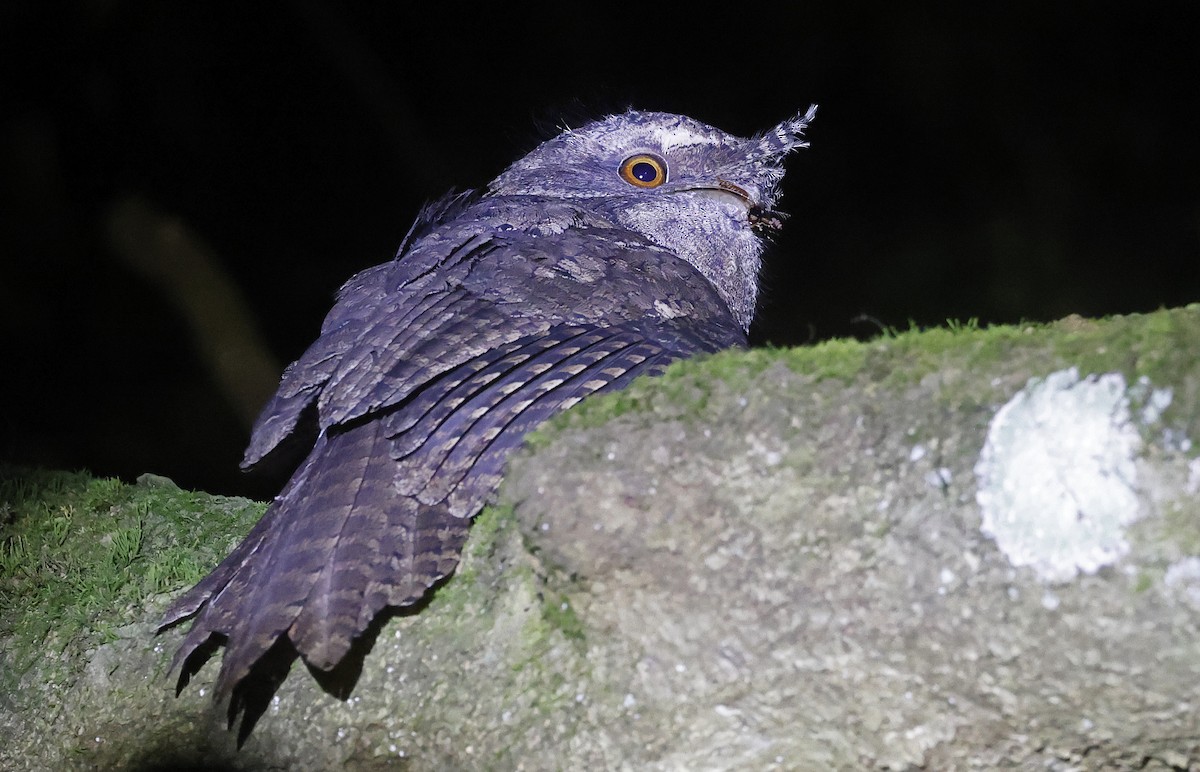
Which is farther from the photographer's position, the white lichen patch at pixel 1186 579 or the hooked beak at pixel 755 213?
the hooked beak at pixel 755 213

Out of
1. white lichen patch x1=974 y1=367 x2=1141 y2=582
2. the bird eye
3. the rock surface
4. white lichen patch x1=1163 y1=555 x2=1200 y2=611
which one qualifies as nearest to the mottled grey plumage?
the rock surface

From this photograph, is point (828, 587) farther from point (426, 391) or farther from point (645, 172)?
point (645, 172)

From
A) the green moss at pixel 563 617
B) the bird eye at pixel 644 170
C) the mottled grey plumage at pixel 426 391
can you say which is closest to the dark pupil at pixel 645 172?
the bird eye at pixel 644 170

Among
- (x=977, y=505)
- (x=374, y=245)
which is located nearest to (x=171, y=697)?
(x=977, y=505)

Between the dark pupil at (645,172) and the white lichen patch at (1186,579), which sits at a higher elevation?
the dark pupil at (645,172)

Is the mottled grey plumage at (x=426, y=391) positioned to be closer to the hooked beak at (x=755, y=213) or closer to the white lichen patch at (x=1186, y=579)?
the hooked beak at (x=755, y=213)

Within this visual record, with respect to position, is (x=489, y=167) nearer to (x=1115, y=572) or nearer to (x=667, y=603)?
(x=667, y=603)

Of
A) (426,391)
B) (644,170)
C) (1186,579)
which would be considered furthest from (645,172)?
(1186,579)

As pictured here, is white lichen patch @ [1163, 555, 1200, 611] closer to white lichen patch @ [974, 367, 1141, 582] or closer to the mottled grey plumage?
white lichen patch @ [974, 367, 1141, 582]
